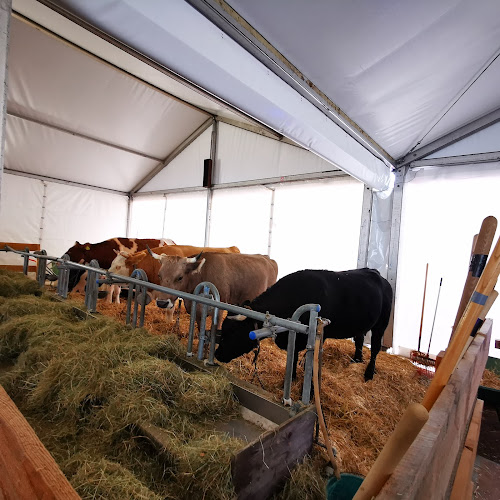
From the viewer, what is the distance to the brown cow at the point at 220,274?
4.81 meters

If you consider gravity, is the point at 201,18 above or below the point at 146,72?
below

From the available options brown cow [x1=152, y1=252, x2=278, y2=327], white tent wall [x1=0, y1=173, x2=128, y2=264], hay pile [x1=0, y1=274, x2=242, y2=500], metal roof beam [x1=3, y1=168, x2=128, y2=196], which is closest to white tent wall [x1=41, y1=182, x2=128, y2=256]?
white tent wall [x1=0, y1=173, x2=128, y2=264]

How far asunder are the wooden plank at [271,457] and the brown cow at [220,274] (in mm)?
2788

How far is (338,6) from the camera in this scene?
2.58 meters

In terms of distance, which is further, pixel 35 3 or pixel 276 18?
pixel 35 3

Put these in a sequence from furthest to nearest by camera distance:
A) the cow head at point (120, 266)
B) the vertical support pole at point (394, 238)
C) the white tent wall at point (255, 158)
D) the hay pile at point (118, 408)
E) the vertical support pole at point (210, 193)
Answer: the vertical support pole at point (210, 193) → the white tent wall at point (255, 158) → the cow head at point (120, 266) → the vertical support pole at point (394, 238) → the hay pile at point (118, 408)

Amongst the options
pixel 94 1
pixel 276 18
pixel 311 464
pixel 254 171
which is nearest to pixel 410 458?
pixel 311 464

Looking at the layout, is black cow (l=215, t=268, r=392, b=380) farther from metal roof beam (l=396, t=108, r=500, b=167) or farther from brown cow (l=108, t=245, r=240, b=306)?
brown cow (l=108, t=245, r=240, b=306)

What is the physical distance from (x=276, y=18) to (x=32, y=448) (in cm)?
325

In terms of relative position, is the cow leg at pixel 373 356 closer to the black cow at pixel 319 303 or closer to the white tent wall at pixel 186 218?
the black cow at pixel 319 303

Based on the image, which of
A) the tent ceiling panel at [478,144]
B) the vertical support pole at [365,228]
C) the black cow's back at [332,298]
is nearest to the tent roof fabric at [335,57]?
the tent ceiling panel at [478,144]

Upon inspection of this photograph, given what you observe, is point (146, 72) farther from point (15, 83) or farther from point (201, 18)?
point (201, 18)

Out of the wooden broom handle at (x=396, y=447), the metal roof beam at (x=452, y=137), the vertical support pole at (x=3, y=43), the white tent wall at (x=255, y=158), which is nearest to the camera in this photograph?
the wooden broom handle at (x=396, y=447)

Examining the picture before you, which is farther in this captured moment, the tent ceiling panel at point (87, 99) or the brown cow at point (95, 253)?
the tent ceiling panel at point (87, 99)
